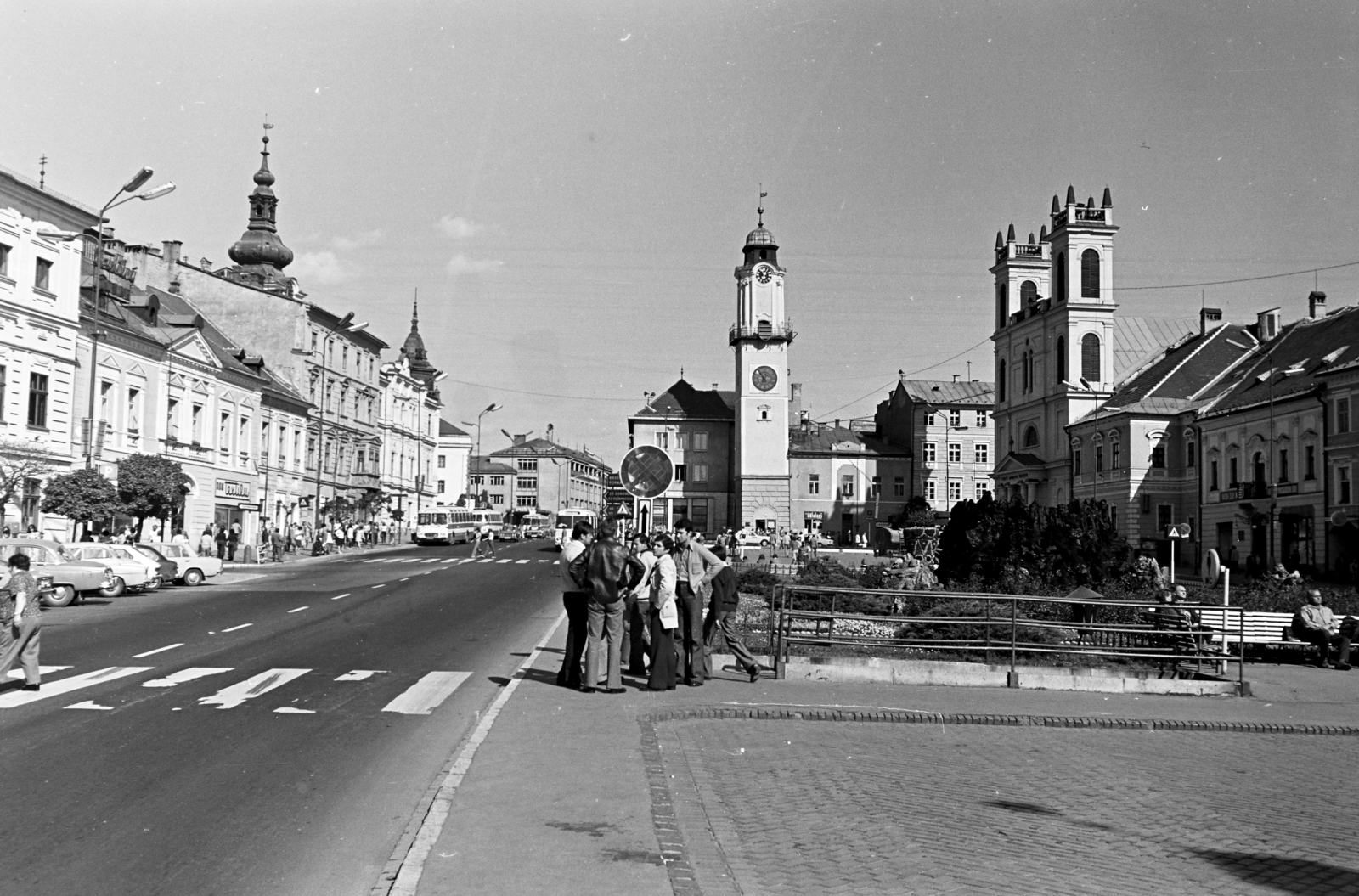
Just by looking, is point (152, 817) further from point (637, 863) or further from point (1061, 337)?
point (1061, 337)

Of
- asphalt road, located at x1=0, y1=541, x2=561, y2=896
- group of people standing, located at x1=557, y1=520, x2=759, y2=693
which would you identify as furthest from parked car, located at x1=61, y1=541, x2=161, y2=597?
group of people standing, located at x1=557, y1=520, x2=759, y2=693

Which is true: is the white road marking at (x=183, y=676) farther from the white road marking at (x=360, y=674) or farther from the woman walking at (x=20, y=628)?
the white road marking at (x=360, y=674)

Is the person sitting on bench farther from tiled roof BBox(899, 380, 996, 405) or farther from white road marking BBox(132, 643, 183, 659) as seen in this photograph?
tiled roof BBox(899, 380, 996, 405)

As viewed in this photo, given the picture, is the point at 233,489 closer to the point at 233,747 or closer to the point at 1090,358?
the point at 233,747

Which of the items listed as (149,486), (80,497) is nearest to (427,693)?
(80,497)

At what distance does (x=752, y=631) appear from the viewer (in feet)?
66.5

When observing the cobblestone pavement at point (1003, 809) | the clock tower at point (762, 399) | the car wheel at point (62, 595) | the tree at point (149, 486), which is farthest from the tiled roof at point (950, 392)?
the cobblestone pavement at point (1003, 809)

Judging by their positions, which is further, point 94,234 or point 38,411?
point 94,234

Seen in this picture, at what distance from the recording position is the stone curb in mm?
13023

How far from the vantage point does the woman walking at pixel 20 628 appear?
43.6 feet

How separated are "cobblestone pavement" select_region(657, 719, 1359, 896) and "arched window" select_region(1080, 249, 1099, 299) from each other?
80.4 meters

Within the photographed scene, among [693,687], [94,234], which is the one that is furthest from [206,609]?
[94,234]

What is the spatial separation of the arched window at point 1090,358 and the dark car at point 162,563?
226 ft

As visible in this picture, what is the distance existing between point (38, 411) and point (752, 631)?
99.0ft
